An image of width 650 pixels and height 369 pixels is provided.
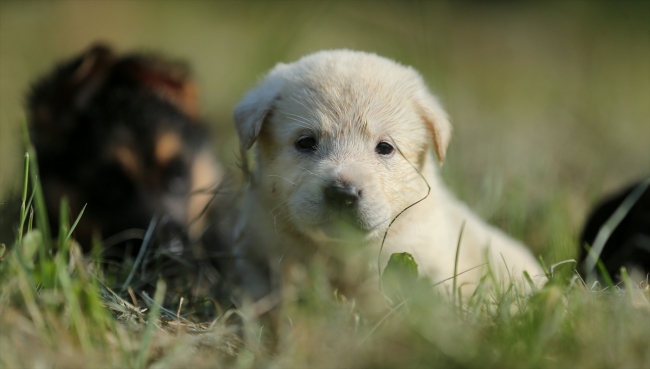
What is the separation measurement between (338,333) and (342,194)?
0.64 m

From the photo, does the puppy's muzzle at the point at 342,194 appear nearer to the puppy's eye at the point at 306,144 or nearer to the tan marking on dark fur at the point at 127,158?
the puppy's eye at the point at 306,144

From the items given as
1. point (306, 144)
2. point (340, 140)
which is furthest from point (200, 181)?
point (340, 140)

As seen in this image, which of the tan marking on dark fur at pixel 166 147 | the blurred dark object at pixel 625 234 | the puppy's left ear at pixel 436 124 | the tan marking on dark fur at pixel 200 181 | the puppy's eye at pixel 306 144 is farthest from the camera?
the tan marking on dark fur at pixel 200 181

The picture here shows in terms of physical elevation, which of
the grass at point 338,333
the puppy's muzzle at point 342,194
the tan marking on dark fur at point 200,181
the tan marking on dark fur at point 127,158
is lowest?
the tan marking on dark fur at point 200,181

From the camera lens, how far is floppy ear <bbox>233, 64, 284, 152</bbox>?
3178 mm

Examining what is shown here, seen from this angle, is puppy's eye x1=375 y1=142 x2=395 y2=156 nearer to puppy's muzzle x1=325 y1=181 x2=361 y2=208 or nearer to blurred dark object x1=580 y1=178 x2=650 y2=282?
puppy's muzzle x1=325 y1=181 x2=361 y2=208

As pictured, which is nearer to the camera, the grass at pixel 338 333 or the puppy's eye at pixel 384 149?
the grass at pixel 338 333

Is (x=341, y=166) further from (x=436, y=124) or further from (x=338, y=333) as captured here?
(x=338, y=333)

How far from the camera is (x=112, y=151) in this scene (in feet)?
14.4

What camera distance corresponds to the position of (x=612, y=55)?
10492mm

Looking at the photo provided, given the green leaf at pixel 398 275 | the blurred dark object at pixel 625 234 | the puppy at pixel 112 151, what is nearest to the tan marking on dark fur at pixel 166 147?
the puppy at pixel 112 151

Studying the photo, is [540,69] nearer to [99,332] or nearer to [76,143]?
[76,143]

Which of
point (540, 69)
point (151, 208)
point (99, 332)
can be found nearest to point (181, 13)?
point (540, 69)

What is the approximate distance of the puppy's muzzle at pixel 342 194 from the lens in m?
2.77
